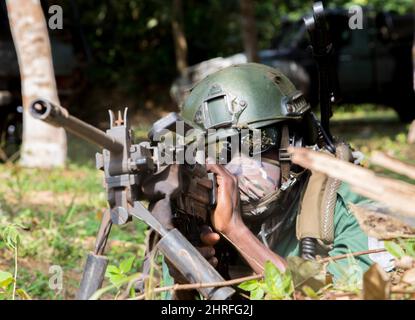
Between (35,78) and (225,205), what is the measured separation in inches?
219

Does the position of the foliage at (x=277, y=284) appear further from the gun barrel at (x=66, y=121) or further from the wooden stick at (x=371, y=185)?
the gun barrel at (x=66, y=121)

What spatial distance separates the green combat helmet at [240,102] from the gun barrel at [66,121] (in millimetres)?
1245

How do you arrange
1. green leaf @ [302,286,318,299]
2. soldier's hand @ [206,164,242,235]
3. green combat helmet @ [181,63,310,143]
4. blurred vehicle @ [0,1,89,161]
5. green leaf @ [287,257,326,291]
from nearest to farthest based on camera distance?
green leaf @ [302,286,318,299], green leaf @ [287,257,326,291], soldier's hand @ [206,164,242,235], green combat helmet @ [181,63,310,143], blurred vehicle @ [0,1,89,161]

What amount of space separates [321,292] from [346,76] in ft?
41.1

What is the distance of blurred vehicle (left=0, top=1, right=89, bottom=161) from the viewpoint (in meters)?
9.71

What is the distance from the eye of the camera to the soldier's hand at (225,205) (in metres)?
2.56

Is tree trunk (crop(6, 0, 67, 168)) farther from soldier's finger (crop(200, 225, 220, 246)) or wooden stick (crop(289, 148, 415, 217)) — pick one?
wooden stick (crop(289, 148, 415, 217))

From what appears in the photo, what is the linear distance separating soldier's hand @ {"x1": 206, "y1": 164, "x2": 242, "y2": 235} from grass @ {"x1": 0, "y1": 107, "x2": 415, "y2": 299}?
86 cm

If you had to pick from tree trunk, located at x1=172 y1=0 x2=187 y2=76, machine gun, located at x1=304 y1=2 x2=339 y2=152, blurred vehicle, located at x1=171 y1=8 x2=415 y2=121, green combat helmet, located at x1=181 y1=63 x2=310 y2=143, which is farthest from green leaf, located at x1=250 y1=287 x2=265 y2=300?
tree trunk, located at x1=172 y1=0 x2=187 y2=76

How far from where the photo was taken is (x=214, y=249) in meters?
2.80

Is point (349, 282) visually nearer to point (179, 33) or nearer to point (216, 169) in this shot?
point (216, 169)

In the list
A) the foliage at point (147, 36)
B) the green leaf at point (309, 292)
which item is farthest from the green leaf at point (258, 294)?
the foliage at point (147, 36)

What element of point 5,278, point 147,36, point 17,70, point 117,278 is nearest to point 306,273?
point 117,278

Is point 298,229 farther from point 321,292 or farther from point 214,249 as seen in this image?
point 321,292
